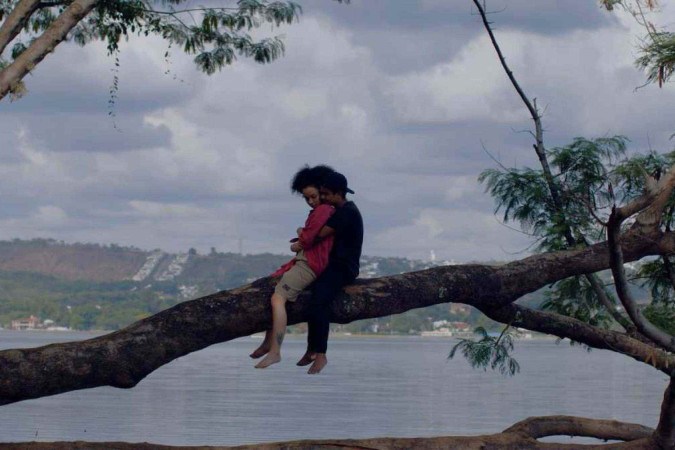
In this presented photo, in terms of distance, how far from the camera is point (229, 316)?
22.9 ft

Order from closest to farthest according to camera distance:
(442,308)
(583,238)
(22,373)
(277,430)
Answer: (22,373) → (583,238) → (277,430) → (442,308)

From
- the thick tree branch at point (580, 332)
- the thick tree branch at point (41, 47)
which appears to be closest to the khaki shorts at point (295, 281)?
the thick tree branch at point (580, 332)

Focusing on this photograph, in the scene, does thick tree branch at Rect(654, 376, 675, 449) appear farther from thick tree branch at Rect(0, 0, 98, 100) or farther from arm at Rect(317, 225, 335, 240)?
thick tree branch at Rect(0, 0, 98, 100)

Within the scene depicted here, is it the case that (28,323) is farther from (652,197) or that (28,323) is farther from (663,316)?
(652,197)

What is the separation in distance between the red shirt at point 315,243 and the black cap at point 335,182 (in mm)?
121

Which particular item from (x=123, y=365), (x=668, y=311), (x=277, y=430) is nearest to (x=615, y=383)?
(x=277, y=430)

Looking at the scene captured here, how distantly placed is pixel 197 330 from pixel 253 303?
14.9 inches

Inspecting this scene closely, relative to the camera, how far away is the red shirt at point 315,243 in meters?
7.29

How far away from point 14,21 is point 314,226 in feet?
9.89

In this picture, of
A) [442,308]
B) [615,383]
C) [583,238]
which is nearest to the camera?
[583,238]

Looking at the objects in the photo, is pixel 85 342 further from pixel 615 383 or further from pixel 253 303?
pixel 615 383

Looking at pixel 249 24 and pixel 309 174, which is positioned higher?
pixel 249 24

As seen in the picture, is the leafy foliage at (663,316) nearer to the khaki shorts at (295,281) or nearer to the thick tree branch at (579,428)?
the thick tree branch at (579,428)

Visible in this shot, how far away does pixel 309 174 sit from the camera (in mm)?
7414
